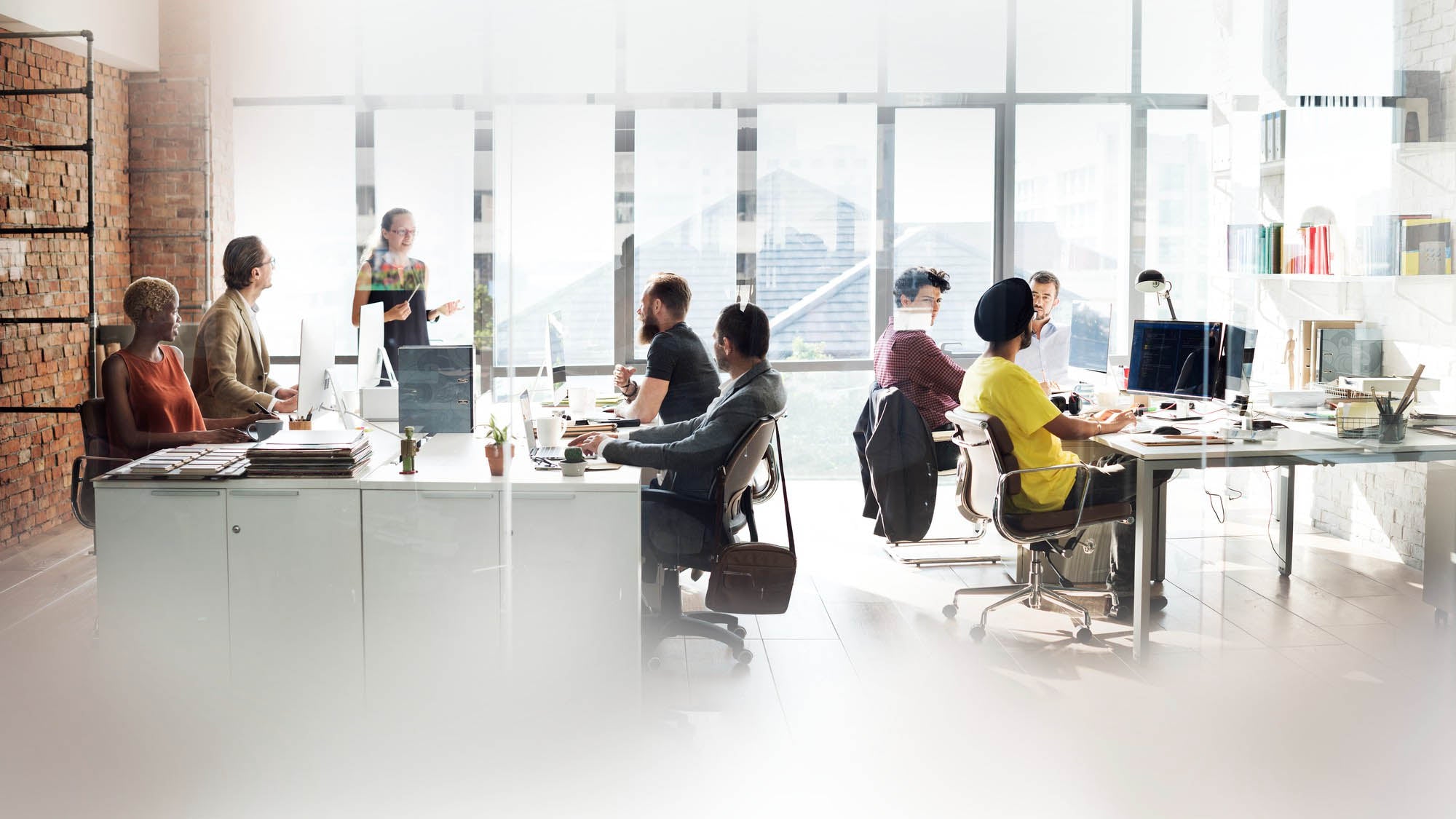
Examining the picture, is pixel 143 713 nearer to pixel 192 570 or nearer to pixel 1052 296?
pixel 192 570

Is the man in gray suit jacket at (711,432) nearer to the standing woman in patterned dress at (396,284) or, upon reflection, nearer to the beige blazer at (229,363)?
the standing woman in patterned dress at (396,284)

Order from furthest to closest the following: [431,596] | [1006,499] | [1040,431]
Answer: [1006,499]
[1040,431]
[431,596]

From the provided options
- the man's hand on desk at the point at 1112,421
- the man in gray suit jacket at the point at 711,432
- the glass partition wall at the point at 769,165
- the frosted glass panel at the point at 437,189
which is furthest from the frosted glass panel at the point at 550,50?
the man's hand on desk at the point at 1112,421

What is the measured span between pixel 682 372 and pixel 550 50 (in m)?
0.85

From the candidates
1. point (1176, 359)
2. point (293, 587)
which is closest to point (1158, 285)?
point (1176, 359)

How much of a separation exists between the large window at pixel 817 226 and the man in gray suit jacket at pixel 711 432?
0.06 metres

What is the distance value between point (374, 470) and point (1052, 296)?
5.93 feet

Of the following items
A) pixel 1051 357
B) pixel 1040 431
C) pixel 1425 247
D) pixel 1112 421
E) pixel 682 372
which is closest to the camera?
pixel 682 372

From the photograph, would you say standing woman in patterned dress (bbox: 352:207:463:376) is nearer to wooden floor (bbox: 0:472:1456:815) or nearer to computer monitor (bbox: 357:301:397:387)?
computer monitor (bbox: 357:301:397:387)

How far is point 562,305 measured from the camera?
Result: 101 inches

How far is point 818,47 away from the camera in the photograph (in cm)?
267

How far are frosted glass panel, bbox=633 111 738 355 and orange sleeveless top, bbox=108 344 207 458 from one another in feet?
3.41

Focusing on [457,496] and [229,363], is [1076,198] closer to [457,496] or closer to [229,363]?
[457,496]

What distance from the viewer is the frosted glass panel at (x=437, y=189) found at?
242 cm
